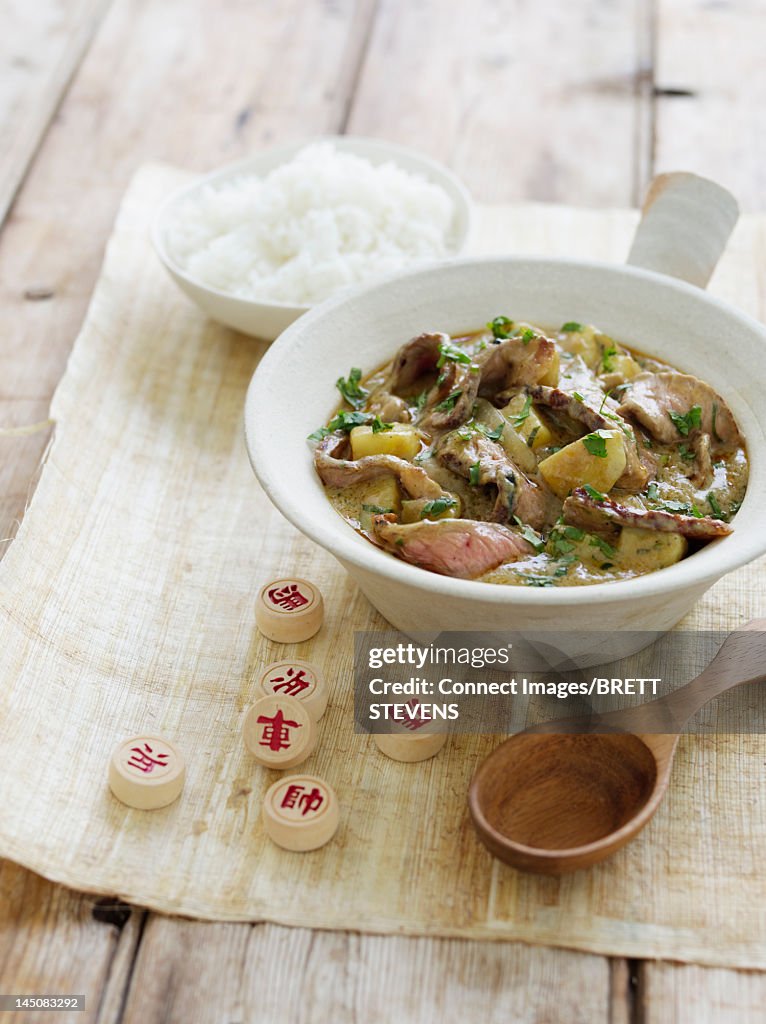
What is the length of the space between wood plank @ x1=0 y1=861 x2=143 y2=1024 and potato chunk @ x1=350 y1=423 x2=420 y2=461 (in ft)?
3.93

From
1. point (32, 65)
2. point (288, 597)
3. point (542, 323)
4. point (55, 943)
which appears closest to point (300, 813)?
point (55, 943)

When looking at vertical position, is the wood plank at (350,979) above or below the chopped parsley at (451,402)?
below

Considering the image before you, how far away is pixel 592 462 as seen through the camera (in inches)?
101

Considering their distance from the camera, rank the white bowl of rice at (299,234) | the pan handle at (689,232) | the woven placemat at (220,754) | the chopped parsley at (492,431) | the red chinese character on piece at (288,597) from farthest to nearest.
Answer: the white bowl of rice at (299,234)
the pan handle at (689,232)
the red chinese character on piece at (288,597)
the chopped parsley at (492,431)
the woven placemat at (220,754)

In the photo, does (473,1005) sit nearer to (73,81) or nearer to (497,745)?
(497,745)

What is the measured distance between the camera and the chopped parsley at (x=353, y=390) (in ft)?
9.94

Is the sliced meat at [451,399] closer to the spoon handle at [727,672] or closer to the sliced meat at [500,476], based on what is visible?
the sliced meat at [500,476]

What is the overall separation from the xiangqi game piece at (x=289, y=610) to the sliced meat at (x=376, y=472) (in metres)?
0.30

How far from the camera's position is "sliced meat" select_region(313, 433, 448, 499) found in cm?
264

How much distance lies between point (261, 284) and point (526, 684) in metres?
1.81

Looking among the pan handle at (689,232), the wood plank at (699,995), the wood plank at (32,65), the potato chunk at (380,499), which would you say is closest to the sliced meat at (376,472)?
the potato chunk at (380,499)

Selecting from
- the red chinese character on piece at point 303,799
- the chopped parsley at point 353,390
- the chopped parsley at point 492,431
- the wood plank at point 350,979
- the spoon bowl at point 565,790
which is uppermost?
the chopped parsley at point 492,431

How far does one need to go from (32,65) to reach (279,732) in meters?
4.40

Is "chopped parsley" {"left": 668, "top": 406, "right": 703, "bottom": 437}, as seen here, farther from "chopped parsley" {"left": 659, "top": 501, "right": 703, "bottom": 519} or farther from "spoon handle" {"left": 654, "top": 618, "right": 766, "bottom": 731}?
"spoon handle" {"left": 654, "top": 618, "right": 766, "bottom": 731}
